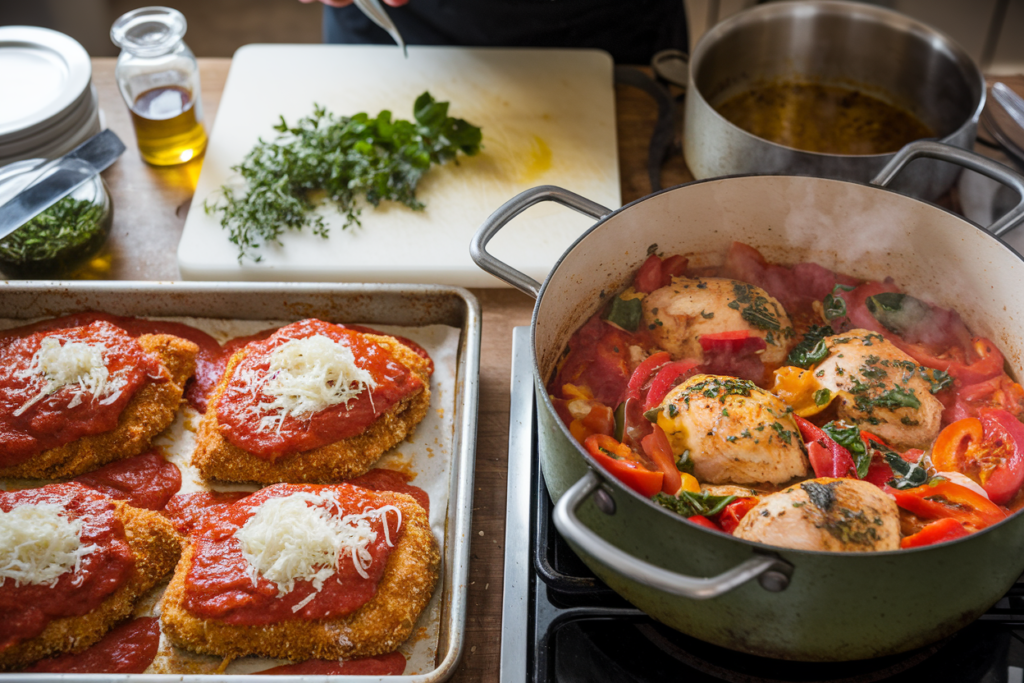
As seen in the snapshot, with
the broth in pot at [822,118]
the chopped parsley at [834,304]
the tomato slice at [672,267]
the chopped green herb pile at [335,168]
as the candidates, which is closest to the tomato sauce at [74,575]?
the chopped green herb pile at [335,168]

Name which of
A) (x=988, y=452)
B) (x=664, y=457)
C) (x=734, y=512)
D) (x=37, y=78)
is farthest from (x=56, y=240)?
(x=988, y=452)

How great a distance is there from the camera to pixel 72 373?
183 cm

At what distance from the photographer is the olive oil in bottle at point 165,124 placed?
2420 mm

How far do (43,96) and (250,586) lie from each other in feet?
5.65

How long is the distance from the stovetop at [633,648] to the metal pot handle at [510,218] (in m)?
0.50

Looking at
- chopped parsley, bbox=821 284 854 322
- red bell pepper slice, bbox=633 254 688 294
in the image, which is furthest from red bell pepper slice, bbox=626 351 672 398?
chopped parsley, bbox=821 284 854 322

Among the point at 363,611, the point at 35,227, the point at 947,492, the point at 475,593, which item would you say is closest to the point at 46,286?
the point at 35,227

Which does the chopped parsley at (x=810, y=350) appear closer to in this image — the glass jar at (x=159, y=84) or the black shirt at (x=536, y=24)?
the black shirt at (x=536, y=24)

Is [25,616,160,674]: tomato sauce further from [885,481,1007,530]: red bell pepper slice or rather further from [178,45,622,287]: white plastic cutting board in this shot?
[885,481,1007,530]: red bell pepper slice

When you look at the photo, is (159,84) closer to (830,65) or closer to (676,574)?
(830,65)

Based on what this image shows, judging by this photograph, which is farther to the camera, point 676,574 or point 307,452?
point 307,452

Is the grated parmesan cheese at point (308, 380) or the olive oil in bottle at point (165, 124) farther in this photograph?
the olive oil in bottle at point (165, 124)

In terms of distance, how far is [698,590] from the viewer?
1036mm

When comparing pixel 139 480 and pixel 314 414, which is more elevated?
pixel 314 414
